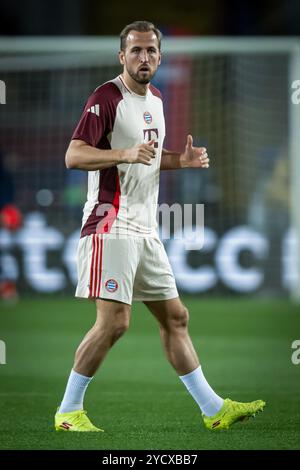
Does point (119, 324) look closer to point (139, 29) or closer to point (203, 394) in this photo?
point (203, 394)

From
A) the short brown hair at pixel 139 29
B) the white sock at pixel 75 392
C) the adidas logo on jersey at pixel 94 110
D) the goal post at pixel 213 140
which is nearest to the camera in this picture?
the adidas logo on jersey at pixel 94 110

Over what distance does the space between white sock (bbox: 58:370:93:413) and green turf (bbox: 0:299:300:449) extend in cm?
17

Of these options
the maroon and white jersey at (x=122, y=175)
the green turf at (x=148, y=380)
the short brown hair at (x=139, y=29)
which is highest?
the short brown hair at (x=139, y=29)

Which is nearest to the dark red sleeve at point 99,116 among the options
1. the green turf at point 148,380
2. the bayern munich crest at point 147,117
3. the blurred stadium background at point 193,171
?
the bayern munich crest at point 147,117

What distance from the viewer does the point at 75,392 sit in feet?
18.8

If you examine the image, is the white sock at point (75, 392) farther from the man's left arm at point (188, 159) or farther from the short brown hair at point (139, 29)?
the short brown hair at point (139, 29)

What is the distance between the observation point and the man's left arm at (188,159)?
6.05 m

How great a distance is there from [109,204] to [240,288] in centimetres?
1071

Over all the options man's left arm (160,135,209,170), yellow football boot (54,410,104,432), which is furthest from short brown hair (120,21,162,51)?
yellow football boot (54,410,104,432)

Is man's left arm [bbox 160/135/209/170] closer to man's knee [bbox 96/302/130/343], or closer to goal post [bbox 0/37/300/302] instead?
man's knee [bbox 96/302/130/343]

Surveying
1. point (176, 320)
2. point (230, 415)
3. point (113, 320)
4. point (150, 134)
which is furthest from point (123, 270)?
point (230, 415)

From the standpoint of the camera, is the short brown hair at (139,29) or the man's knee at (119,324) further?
the short brown hair at (139,29)
